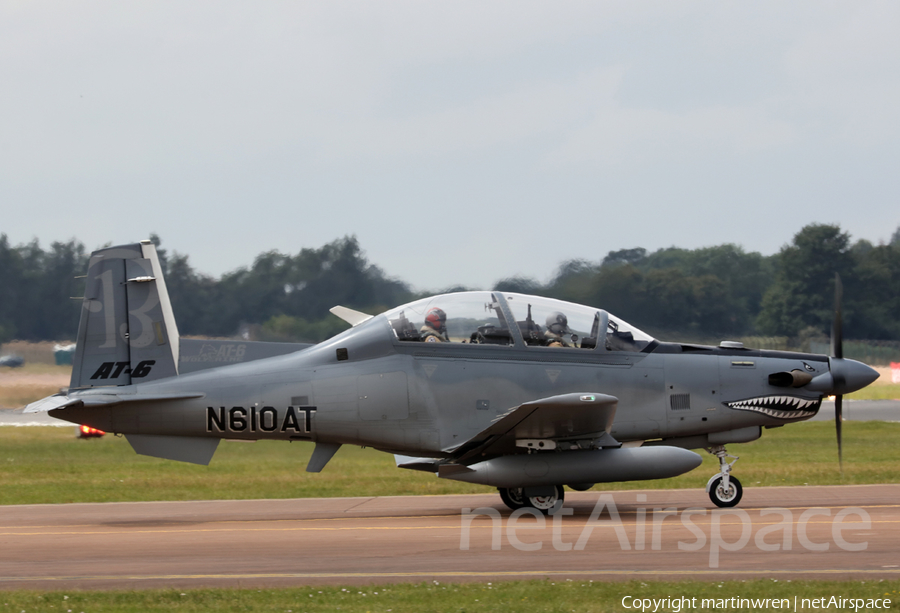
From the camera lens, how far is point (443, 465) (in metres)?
11.5

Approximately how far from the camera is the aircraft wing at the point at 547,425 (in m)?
10.6

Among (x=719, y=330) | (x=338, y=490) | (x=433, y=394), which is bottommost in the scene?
(x=338, y=490)

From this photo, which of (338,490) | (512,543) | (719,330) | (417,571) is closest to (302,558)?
(417,571)

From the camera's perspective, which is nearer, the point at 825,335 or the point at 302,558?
the point at 302,558

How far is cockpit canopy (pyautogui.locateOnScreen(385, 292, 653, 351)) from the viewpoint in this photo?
11.9m

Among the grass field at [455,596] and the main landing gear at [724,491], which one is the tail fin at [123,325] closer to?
the grass field at [455,596]

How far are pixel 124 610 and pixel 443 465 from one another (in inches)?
190

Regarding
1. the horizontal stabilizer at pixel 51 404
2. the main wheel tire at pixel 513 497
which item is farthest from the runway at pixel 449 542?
the horizontal stabilizer at pixel 51 404

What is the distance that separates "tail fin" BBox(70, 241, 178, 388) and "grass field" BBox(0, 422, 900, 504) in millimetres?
4143

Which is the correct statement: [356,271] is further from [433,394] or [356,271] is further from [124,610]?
[124,610]

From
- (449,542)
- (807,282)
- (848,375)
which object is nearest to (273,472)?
(449,542)

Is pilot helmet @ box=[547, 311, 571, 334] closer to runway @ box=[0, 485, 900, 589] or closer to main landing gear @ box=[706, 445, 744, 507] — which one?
runway @ box=[0, 485, 900, 589]

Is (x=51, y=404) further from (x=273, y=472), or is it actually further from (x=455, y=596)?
(x=273, y=472)

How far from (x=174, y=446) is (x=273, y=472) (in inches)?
304
